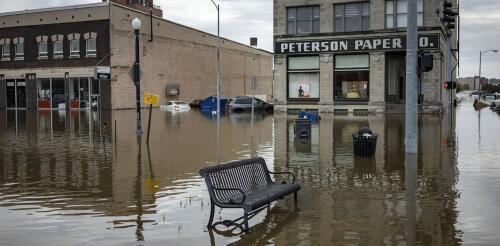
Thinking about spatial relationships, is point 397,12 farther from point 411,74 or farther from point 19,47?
point 19,47

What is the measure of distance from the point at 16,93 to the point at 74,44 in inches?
403

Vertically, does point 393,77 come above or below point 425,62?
above

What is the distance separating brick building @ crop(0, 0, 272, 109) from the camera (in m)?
57.2

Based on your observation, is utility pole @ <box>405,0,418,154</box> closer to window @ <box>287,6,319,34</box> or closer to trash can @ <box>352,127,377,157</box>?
trash can @ <box>352,127,377,157</box>

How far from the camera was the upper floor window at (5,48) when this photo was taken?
62925 mm

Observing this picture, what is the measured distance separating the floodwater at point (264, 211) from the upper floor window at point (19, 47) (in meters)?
46.1

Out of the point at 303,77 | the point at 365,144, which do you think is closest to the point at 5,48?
the point at 303,77

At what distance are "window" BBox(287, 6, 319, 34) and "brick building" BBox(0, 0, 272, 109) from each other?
1649 cm

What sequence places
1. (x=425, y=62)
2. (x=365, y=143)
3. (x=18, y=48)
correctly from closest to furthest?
(x=425, y=62) < (x=365, y=143) < (x=18, y=48)

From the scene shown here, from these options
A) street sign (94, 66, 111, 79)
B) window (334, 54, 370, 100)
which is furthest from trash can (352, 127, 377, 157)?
Answer: street sign (94, 66, 111, 79)

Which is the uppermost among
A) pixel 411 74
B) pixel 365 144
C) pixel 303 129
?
pixel 411 74

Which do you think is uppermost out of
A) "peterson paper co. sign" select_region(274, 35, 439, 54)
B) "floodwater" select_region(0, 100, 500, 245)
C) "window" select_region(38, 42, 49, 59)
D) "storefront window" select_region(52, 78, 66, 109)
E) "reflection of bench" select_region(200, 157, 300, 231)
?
"window" select_region(38, 42, 49, 59)

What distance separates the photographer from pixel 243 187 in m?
9.26

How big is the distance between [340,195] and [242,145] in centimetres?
983
